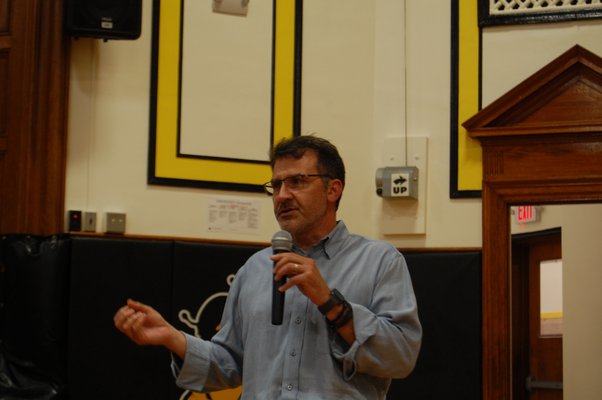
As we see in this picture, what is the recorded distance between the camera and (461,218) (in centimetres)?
545

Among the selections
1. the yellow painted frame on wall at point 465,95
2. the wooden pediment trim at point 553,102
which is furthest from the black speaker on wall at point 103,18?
the wooden pediment trim at point 553,102

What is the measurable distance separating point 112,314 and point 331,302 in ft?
9.63

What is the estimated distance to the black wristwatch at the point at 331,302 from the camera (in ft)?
7.44

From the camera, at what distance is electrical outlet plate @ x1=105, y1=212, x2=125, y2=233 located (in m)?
5.05

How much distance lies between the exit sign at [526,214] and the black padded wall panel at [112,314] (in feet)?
7.86

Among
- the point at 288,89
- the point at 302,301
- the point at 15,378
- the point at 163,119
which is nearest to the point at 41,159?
the point at 163,119

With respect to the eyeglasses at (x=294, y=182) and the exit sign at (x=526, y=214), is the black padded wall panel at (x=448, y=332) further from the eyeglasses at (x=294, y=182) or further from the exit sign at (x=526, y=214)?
the eyeglasses at (x=294, y=182)

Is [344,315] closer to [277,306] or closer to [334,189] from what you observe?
[277,306]

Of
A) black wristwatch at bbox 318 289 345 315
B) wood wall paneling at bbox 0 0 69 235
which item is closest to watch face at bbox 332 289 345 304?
black wristwatch at bbox 318 289 345 315

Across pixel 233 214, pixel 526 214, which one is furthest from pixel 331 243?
pixel 526 214

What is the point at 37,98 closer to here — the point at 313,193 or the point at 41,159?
the point at 41,159

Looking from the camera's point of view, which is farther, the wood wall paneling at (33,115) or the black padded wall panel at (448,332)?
the black padded wall panel at (448,332)

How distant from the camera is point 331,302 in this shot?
227cm

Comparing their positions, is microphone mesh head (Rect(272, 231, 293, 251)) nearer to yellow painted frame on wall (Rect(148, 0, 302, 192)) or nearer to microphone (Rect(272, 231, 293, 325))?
microphone (Rect(272, 231, 293, 325))
